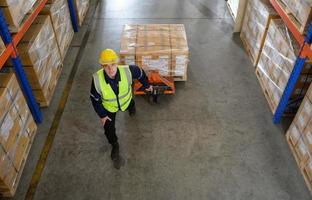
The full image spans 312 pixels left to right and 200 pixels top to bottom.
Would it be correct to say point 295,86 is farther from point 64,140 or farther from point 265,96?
point 64,140

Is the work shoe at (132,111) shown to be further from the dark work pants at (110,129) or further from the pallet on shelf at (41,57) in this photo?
the pallet on shelf at (41,57)

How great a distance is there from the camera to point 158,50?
5859 mm

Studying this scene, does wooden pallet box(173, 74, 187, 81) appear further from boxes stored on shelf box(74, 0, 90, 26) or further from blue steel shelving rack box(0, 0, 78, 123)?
boxes stored on shelf box(74, 0, 90, 26)

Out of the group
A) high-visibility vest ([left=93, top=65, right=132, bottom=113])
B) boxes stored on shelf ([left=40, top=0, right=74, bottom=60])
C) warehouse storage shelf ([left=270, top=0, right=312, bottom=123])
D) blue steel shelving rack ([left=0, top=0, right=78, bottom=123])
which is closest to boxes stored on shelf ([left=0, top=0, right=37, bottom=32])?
blue steel shelving rack ([left=0, top=0, right=78, bottom=123])

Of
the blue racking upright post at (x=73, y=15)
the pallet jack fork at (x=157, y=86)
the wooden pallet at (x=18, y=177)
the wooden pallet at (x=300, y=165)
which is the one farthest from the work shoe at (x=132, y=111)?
the blue racking upright post at (x=73, y=15)

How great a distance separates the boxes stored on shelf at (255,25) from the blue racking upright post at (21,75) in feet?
15.4

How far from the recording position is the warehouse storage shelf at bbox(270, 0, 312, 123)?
14.4ft

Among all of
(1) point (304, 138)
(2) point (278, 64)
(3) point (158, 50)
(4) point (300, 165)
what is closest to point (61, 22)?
(3) point (158, 50)

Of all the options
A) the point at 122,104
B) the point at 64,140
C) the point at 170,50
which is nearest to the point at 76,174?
the point at 64,140

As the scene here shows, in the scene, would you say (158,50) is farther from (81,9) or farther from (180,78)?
(81,9)

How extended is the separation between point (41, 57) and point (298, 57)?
4.42m

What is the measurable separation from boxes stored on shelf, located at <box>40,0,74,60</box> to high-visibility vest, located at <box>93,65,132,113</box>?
8.33 ft

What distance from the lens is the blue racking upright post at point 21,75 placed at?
4.22 meters

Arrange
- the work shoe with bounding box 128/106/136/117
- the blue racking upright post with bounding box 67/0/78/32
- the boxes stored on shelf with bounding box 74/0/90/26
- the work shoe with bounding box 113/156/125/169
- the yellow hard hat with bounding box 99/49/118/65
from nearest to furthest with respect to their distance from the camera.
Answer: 1. the yellow hard hat with bounding box 99/49/118/65
2. the work shoe with bounding box 113/156/125/169
3. the work shoe with bounding box 128/106/136/117
4. the blue racking upright post with bounding box 67/0/78/32
5. the boxes stored on shelf with bounding box 74/0/90/26
